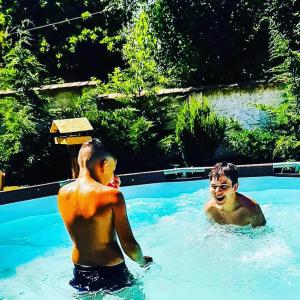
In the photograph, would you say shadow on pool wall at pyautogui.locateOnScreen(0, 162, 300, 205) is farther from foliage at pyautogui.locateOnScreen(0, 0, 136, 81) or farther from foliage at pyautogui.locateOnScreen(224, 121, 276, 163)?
foliage at pyautogui.locateOnScreen(0, 0, 136, 81)

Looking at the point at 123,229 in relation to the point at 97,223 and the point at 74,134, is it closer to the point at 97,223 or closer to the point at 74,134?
the point at 97,223

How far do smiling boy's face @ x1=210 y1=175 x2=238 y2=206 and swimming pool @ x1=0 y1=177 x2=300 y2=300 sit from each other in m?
0.64

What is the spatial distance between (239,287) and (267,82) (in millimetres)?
7606

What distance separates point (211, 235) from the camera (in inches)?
247

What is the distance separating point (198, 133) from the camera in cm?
1040

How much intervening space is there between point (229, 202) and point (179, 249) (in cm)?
121

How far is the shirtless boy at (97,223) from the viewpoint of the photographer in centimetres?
315

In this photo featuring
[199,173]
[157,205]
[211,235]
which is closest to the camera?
[211,235]

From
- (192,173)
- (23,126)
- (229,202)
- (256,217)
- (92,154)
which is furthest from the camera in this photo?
(23,126)

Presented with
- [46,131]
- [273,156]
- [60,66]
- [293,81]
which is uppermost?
[60,66]

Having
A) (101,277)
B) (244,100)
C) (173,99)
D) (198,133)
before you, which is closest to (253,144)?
(198,133)

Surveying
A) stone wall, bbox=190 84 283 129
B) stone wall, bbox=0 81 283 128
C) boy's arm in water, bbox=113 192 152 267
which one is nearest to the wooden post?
stone wall, bbox=0 81 283 128

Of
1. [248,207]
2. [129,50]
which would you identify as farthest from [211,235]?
[129,50]

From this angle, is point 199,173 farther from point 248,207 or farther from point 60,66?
point 60,66
